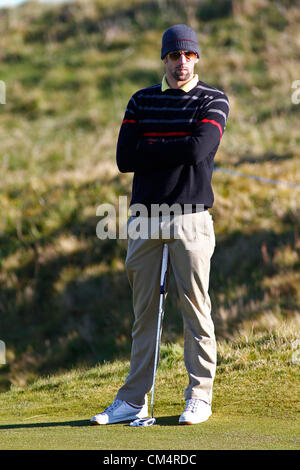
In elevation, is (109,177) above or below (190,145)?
above

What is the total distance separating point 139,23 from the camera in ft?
90.5

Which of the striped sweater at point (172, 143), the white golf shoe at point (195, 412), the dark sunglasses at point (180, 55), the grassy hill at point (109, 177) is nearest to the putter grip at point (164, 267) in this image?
the striped sweater at point (172, 143)

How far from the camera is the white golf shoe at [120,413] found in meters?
4.78

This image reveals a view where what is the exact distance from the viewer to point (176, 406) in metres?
5.41

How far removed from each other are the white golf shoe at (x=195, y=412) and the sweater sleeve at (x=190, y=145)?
157 centimetres

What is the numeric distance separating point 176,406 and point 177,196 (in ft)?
5.56

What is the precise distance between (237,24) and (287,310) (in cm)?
1773

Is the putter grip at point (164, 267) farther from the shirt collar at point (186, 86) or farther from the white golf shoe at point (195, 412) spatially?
the shirt collar at point (186, 86)

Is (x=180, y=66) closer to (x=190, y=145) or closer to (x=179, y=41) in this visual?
(x=179, y=41)

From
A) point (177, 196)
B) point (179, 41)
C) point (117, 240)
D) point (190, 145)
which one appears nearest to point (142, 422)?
point (177, 196)

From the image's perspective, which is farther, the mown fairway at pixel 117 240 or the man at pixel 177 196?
the mown fairway at pixel 117 240

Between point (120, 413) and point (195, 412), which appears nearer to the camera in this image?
point (195, 412)

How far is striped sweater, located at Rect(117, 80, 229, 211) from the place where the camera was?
472 centimetres
